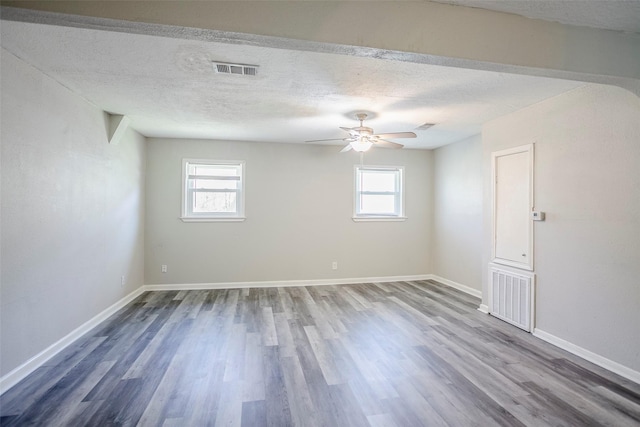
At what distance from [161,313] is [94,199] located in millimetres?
1605

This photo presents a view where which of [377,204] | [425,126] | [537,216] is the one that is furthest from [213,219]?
[537,216]

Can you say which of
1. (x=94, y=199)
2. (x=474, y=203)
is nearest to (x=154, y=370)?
(x=94, y=199)

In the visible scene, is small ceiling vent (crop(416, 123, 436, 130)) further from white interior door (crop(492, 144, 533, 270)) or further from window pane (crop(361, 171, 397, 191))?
window pane (crop(361, 171, 397, 191))

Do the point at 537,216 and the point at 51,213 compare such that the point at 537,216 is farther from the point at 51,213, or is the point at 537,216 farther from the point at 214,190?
the point at 51,213

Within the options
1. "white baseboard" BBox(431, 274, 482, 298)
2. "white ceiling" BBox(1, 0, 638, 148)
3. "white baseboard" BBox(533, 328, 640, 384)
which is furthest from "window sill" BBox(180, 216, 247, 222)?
"white baseboard" BBox(533, 328, 640, 384)

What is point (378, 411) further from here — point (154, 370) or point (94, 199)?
point (94, 199)

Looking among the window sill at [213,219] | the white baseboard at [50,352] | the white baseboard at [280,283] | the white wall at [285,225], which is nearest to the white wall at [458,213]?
the white wall at [285,225]

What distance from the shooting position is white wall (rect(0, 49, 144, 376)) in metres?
2.25

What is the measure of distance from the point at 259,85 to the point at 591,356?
12.9 feet

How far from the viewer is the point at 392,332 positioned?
3301 mm

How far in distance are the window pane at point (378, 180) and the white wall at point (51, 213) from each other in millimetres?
3981

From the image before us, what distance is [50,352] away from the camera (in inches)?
105

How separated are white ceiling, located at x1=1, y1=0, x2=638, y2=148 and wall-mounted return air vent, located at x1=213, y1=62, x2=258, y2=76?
5cm

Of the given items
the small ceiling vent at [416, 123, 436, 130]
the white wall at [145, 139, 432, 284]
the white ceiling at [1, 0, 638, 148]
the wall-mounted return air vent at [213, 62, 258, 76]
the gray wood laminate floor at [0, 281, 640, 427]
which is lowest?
the gray wood laminate floor at [0, 281, 640, 427]
